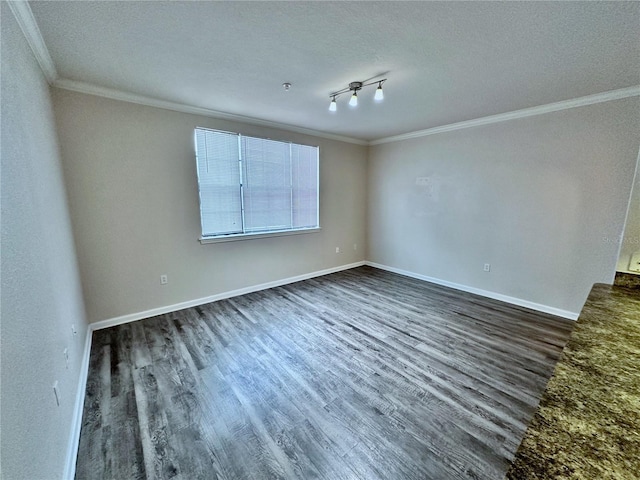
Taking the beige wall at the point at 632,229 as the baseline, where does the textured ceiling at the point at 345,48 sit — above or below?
above

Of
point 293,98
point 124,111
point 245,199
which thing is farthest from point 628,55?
point 124,111

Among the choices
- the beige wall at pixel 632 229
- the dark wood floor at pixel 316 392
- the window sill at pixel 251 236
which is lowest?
the dark wood floor at pixel 316 392

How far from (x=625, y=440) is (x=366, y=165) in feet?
16.3

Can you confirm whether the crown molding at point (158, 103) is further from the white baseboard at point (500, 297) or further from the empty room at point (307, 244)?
the white baseboard at point (500, 297)

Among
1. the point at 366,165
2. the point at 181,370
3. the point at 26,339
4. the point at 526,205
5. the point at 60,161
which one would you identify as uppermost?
the point at 366,165

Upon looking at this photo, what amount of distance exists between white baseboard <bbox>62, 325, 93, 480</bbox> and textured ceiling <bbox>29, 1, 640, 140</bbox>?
93.7 inches

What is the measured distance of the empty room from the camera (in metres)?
1.23

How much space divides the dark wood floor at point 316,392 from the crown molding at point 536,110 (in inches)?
93.8

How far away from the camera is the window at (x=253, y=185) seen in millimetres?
3344

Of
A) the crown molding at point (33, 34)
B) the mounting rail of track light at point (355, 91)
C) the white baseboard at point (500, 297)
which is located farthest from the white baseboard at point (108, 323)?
the mounting rail of track light at point (355, 91)

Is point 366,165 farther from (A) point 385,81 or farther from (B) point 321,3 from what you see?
(B) point 321,3

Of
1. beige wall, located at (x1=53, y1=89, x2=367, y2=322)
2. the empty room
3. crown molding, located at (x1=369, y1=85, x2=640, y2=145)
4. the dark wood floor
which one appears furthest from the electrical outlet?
crown molding, located at (x1=369, y1=85, x2=640, y2=145)

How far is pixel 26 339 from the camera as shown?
106cm

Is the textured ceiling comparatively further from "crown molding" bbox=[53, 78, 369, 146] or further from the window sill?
the window sill
